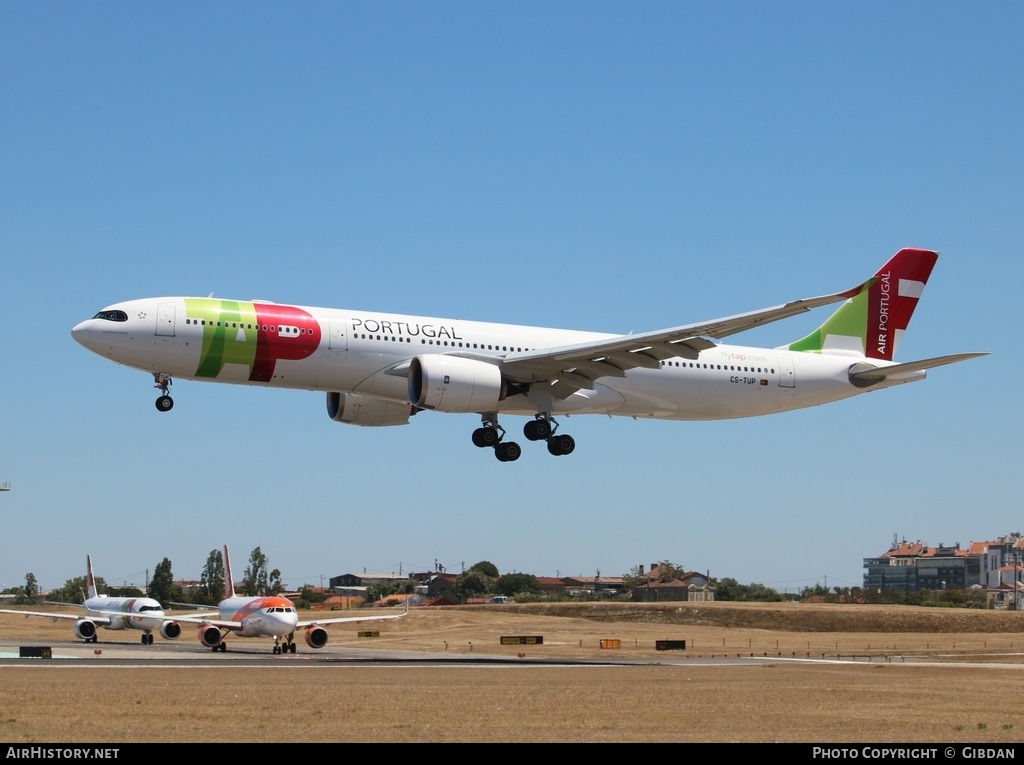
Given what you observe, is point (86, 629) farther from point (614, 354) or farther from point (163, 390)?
point (614, 354)

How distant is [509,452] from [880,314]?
59.1ft

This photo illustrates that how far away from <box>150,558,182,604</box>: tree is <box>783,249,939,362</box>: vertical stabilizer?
9469cm

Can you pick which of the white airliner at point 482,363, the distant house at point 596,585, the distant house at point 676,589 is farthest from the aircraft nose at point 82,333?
the distant house at point 596,585

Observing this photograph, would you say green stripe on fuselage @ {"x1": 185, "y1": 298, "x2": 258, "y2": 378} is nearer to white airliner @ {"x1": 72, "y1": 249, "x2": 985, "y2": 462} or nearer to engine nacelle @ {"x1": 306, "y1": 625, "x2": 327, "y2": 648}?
white airliner @ {"x1": 72, "y1": 249, "x2": 985, "y2": 462}

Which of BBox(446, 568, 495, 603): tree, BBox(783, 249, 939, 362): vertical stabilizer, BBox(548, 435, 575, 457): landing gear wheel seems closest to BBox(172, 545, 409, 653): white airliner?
BBox(548, 435, 575, 457): landing gear wheel

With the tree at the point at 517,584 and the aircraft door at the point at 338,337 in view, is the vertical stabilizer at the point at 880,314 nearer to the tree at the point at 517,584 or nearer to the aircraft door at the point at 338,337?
the aircraft door at the point at 338,337

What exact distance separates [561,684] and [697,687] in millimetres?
3889

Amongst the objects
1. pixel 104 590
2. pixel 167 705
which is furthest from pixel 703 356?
pixel 104 590

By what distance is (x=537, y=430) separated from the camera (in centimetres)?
4666

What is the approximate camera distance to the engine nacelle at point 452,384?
41719mm

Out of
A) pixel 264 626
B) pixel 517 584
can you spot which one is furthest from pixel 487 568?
pixel 264 626

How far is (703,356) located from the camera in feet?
158

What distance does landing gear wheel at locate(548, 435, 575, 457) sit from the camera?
4684 cm
